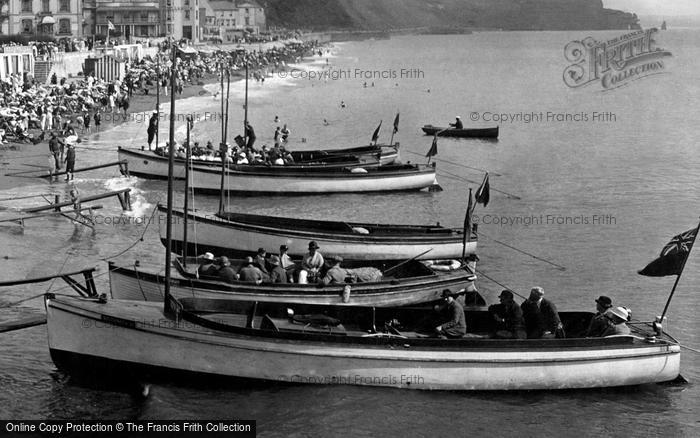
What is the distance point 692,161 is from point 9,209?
47843 mm

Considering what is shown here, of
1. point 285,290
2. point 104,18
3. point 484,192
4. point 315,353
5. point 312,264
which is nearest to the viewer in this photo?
point 315,353

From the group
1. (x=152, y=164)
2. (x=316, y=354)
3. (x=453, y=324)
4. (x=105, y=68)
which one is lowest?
(x=316, y=354)

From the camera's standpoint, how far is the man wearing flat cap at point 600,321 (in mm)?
22594

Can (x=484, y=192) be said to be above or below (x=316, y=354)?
above

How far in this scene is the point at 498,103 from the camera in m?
118

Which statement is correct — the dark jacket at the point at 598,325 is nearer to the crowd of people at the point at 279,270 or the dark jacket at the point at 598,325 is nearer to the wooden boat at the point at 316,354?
the wooden boat at the point at 316,354

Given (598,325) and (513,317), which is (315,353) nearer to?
(513,317)

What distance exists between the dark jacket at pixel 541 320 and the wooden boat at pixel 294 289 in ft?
9.02

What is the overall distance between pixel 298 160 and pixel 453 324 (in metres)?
28.6

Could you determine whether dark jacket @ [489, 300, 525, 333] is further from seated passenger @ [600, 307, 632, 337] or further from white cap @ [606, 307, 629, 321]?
white cap @ [606, 307, 629, 321]

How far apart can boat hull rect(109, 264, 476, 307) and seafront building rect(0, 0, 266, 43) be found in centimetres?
6955

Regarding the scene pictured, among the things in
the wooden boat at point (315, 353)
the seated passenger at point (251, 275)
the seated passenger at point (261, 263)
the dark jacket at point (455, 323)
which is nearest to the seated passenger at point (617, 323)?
the wooden boat at point (315, 353)

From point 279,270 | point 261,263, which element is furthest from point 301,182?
point 279,270

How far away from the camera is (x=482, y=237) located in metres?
39.7
